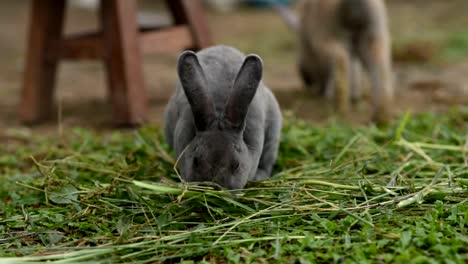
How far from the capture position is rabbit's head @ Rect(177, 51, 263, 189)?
3.14 meters

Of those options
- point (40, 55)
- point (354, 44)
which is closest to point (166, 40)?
point (40, 55)

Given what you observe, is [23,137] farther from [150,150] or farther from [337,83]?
[337,83]

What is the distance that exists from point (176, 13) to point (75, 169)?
Result: 2.71 m

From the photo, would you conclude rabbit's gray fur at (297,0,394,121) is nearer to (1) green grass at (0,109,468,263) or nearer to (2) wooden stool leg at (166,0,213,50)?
(2) wooden stool leg at (166,0,213,50)

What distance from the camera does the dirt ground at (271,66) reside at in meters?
6.22

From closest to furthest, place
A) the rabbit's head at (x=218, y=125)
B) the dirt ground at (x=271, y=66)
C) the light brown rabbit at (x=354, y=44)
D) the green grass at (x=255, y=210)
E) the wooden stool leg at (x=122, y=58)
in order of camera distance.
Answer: the green grass at (x=255, y=210), the rabbit's head at (x=218, y=125), the wooden stool leg at (x=122, y=58), the light brown rabbit at (x=354, y=44), the dirt ground at (x=271, y=66)

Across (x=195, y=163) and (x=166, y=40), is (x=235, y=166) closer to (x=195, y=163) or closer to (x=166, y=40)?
(x=195, y=163)

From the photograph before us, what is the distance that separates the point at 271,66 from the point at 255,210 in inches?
210

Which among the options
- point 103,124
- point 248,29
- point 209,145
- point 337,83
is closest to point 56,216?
point 209,145

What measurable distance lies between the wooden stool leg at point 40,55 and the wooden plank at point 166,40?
2.18ft

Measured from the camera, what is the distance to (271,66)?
8.38 metres

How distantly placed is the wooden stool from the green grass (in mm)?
1351

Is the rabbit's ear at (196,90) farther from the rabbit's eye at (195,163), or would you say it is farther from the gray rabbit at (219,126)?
the rabbit's eye at (195,163)

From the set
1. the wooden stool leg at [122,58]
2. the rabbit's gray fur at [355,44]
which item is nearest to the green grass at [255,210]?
the wooden stool leg at [122,58]
